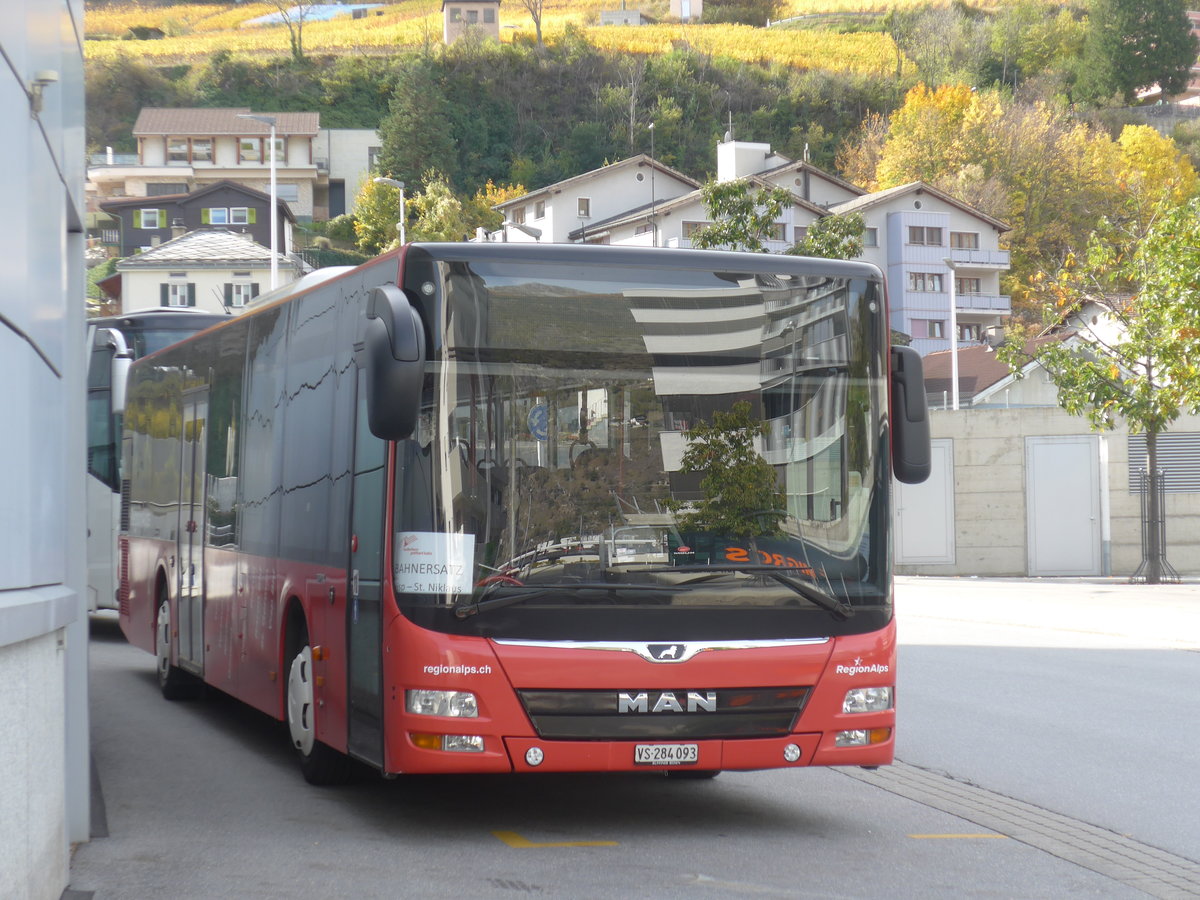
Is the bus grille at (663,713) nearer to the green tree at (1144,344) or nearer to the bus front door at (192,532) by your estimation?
the bus front door at (192,532)

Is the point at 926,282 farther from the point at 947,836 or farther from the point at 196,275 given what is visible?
the point at 947,836

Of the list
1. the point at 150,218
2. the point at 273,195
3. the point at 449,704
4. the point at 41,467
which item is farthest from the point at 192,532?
the point at 150,218

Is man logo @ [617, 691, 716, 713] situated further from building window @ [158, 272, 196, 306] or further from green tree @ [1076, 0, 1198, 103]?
green tree @ [1076, 0, 1198, 103]

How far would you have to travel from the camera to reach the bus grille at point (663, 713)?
7.75m

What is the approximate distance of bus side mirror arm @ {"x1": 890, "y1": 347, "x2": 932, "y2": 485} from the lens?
8406mm

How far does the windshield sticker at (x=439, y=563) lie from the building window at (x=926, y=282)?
8352 cm

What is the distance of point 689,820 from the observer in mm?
8695

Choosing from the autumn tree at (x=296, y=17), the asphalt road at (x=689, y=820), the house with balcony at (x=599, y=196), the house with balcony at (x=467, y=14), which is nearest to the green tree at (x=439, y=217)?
the house with balcony at (x=599, y=196)

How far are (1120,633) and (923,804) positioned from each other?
1220 cm

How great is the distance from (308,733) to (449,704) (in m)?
2.13

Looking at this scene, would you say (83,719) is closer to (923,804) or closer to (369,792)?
(369,792)

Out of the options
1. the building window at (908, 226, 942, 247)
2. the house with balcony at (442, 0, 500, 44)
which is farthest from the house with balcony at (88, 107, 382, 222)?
the house with balcony at (442, 0, 500, 44)

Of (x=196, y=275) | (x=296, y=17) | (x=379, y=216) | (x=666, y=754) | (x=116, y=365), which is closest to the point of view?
(x=666, y=754)

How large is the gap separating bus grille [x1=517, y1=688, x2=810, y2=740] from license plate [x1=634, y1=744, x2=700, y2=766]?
4cm
